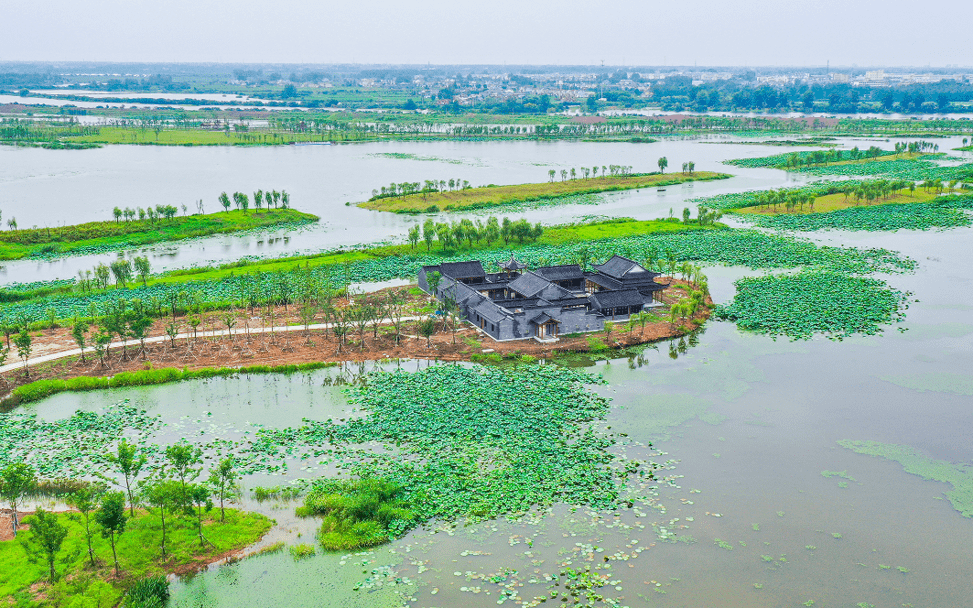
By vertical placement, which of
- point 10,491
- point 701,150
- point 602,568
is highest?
point 701,150

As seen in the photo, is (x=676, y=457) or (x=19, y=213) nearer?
(x=676, y=457)

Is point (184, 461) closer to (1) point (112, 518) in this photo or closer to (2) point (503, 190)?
(1) point (112, 518)

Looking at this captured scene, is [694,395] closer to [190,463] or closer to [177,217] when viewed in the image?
[190,463]

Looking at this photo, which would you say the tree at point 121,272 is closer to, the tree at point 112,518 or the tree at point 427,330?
the tree at point 427,330

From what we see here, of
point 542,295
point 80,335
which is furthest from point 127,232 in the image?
point 542,295

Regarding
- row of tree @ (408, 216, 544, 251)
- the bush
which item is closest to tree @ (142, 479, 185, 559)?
the bush

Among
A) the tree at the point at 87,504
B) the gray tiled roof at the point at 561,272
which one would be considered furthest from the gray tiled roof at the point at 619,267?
the tree at the point at 87,504

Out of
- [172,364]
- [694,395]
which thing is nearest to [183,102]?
[172,364]
